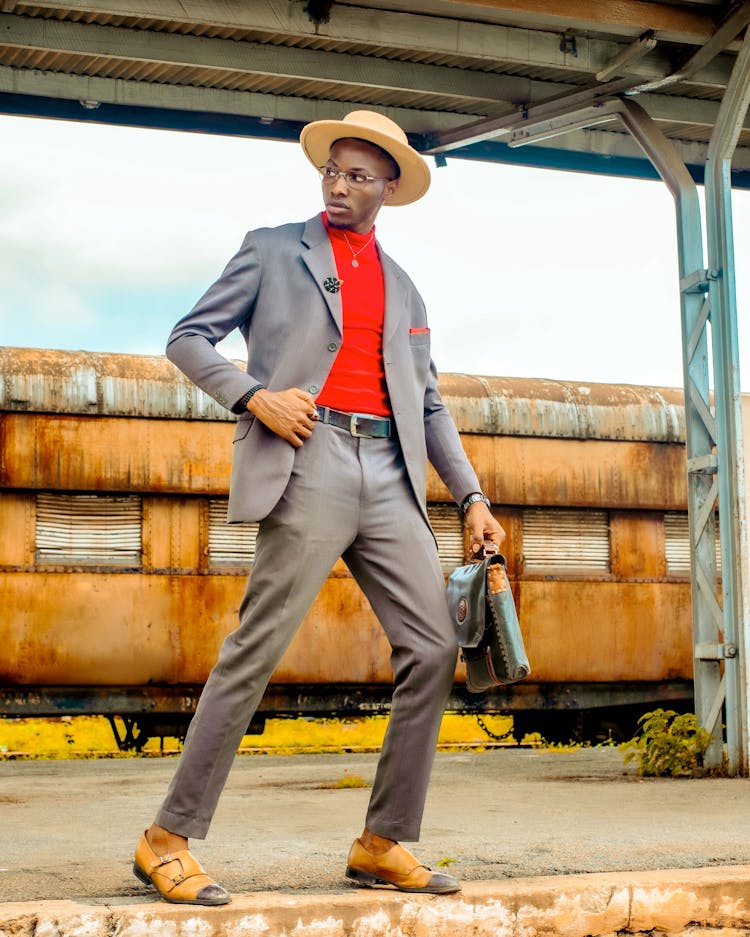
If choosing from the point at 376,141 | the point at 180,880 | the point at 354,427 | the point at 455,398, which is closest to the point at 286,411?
the point at 354,427

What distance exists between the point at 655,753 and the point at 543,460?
12.3 ft

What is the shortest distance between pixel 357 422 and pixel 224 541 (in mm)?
7174

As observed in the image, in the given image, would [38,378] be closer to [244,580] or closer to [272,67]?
[244,580]

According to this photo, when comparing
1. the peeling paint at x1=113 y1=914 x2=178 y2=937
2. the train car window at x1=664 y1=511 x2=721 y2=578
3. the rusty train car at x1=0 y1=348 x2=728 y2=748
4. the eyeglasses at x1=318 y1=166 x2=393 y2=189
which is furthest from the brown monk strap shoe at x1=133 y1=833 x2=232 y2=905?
the train car window at x1=664 y1=511 x2=721 y2=578

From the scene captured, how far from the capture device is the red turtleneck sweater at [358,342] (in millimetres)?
3514

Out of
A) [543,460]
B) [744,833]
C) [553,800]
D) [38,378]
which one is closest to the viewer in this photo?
[744,833]

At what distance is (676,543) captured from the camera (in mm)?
11688

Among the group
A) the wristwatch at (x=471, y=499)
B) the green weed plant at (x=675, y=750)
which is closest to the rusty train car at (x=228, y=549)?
the green weed plant at (x=675, y=750)

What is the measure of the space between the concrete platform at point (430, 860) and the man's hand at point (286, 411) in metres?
1.18

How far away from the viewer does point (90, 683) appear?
33.4ft

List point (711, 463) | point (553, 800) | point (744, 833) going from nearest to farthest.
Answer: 1. point (744, 833)
2. point (553, 800)
3. point (711, 463)

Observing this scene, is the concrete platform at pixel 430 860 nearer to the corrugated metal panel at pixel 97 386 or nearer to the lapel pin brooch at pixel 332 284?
the lapel pin brooch at pixel 332 284

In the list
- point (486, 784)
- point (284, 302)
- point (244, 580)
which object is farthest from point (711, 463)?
point (284, 302)

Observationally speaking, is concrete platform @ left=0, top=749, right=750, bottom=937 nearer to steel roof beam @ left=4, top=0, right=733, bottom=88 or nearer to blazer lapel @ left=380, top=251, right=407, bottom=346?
blazer lapel @ left=380, top=251, right=407, bottom=346
